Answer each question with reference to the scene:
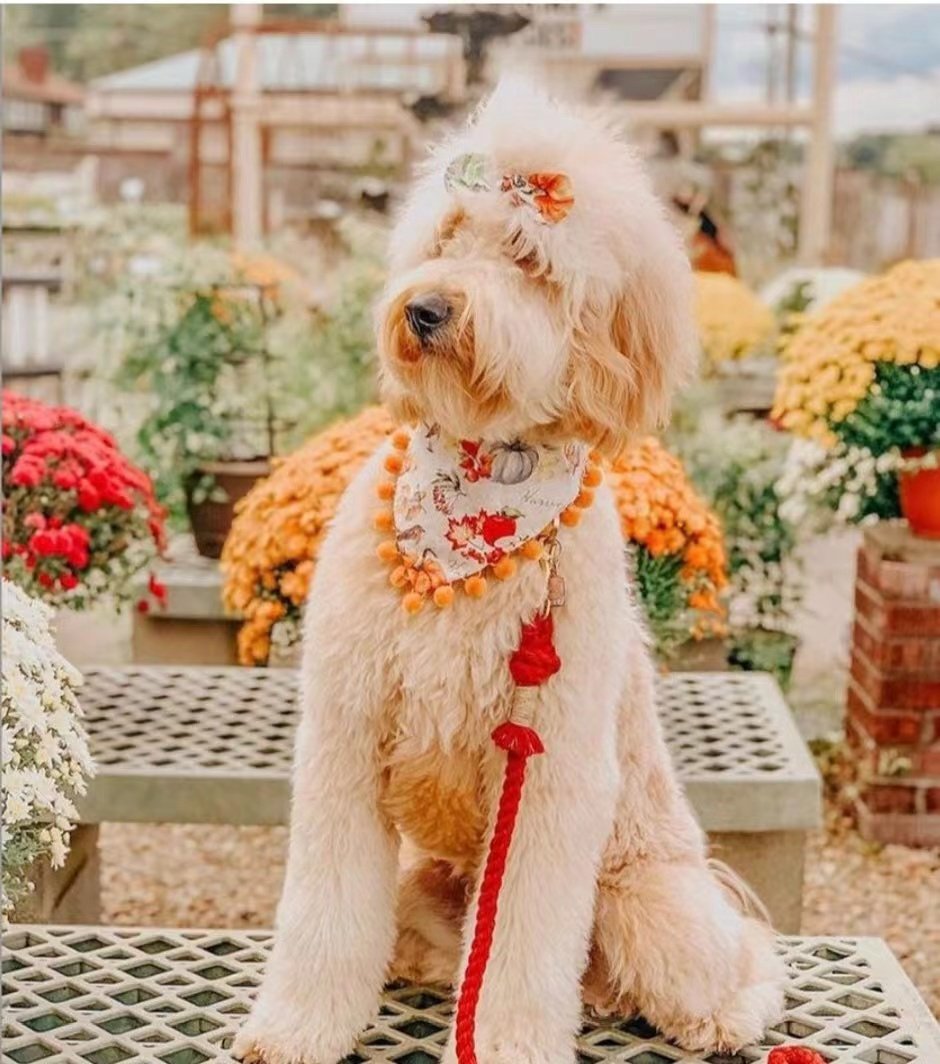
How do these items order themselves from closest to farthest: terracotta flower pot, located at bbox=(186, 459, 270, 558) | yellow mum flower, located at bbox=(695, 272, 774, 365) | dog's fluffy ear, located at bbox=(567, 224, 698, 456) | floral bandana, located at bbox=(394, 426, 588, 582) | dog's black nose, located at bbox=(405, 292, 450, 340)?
dog's black nose, located at bbox=(405, 292, 450, 340) → dog's fluffy ear, located at bbox=(567, 224, 698, 456) → floral bandana, located at bbox=(394, 426, 588, 582) → terracotta flower pot, located at bbox=(186, 459, 270, 558) → yellow mum flower, located at bbox=(695, 272, 774, 365)

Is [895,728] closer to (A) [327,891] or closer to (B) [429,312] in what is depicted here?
(A) [327,891]

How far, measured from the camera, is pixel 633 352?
2.02 m

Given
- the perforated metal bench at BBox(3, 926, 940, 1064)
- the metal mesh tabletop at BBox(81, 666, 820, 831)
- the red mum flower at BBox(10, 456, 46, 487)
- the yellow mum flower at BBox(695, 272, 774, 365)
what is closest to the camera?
the perforated metal bench at BBox(3, 926, 940, 1064)

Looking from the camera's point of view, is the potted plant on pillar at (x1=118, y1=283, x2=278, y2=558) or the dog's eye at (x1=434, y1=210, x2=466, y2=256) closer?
the dog's eye at (x1=434, y1=210, x2=466, y2=256)

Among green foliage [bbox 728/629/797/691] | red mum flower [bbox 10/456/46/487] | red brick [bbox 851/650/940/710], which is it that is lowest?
green foliage [bbox 728/629/797/691]

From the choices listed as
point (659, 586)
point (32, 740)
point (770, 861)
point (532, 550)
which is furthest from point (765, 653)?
point (32, 740)

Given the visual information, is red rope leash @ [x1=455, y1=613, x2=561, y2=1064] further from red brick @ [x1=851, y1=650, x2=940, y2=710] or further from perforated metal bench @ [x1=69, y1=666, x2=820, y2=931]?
red brick @ [x1=851, y1=650, x2=940, y2=710]

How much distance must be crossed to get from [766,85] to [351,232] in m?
5.30

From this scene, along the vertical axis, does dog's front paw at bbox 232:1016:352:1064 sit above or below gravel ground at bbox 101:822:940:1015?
above

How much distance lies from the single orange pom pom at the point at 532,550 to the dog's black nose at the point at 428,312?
0.36m

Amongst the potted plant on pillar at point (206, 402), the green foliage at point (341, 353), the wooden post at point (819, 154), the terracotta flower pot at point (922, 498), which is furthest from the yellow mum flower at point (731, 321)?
the terracotta flower pot at point (922, 498)

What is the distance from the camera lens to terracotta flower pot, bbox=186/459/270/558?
17.8ft

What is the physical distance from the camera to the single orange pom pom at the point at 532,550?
2.09 m

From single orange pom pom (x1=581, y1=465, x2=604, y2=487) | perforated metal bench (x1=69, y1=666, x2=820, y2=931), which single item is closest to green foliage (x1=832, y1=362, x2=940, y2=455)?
perforated metal bench (x1=69, y1=666, x2=820, y2=931)
